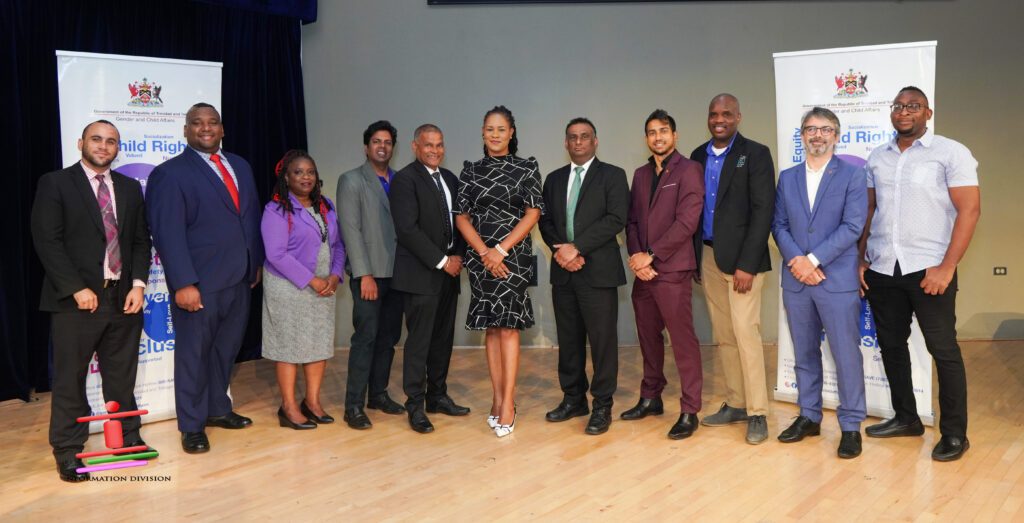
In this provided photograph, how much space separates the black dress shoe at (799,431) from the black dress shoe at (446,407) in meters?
1.72

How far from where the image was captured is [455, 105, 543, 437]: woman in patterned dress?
13.3 ft

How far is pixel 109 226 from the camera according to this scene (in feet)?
12.4

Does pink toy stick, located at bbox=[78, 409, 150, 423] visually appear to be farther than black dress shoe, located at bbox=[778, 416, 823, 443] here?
No

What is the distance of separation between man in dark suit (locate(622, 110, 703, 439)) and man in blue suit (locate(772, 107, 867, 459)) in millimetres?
459

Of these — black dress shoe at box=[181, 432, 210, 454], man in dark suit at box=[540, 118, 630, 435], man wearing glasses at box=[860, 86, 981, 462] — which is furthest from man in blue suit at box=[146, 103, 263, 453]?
man wearing glasses at box=[860, 86, 981, 462]

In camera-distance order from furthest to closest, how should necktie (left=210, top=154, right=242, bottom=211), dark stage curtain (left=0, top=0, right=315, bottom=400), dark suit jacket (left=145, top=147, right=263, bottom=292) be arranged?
dark stage curtain (left=0, top=0, right=315, bottom=400) → necktie (left=210, top=154, right=242, bottom=211) → dark suit jacket (left=145, top=147, right=263, bottom=292)

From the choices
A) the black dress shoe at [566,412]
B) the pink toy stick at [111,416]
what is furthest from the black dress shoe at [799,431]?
the pink toy stick at [111,416]

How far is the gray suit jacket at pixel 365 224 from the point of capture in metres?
4.43

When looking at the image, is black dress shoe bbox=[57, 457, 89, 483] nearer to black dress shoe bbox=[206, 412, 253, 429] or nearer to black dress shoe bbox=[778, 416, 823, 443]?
black dress shoe bbox=[206, 412, 253, 429]

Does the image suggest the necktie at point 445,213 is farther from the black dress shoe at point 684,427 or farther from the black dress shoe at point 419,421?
the black dress shoe at point 684,427

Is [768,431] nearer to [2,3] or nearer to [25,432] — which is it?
[25,432]

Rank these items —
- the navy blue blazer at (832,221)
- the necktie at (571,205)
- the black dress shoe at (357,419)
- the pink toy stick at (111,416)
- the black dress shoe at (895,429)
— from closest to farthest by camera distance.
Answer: the pink toy stick at (111,416)
the navy blue blazer at (832,221)
the black dress shoe at (895,429)
the necktie at (571,205)
the black dress shoe at (357,419)

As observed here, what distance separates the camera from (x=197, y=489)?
3.46 m

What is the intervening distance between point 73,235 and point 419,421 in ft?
6.17
